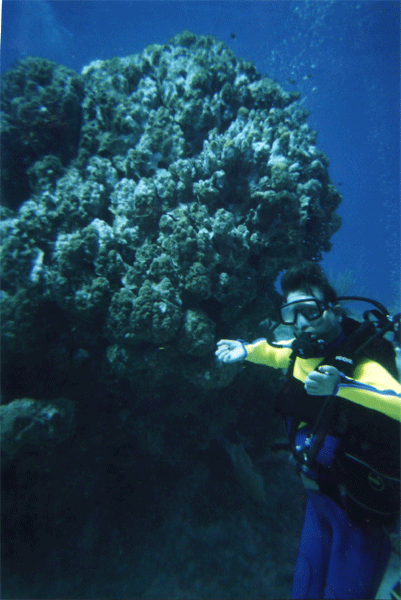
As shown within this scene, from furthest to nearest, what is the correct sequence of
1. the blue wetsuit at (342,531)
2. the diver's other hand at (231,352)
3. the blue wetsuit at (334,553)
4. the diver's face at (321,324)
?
1. the diver's other hand at (231,352)
2. the diver's face at (321,324)
3. the blue wetsuit at (334,553)
4. the blue wetsuit at (342,531)

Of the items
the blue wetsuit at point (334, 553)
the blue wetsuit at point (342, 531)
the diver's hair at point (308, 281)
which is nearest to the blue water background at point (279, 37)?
the diver's hair at point (308, 281)

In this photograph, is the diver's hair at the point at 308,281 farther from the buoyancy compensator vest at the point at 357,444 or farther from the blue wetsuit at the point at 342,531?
the blue wetsuit at the point at 342,531

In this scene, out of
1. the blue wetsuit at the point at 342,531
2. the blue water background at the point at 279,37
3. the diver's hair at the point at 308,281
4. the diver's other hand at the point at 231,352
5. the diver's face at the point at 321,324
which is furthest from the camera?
the blue water background at the point at 279,37

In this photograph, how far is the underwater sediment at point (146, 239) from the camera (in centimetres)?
343

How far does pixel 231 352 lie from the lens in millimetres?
2811

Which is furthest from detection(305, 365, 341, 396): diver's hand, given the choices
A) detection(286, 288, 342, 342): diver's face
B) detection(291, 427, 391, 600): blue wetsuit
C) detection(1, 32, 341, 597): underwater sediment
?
detection(1, 32, 341, 597): underwater sediment

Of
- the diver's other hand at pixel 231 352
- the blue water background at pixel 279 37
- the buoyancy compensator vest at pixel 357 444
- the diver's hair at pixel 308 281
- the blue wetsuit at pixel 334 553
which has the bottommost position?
the blue wetsuit at pixel 334 553

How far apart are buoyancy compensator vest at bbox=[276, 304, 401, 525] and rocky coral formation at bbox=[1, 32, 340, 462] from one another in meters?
1.51

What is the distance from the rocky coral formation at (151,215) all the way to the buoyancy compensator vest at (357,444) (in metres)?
1.51

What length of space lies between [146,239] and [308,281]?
221 cm

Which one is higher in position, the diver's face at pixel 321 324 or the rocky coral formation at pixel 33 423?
the diver's face at pixel 321 324

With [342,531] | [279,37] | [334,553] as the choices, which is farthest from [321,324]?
[279,37]

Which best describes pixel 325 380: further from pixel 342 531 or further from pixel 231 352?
pixel 342 531

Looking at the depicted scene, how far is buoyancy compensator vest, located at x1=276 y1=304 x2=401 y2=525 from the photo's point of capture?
2.00 meters
